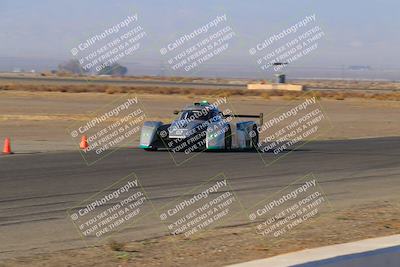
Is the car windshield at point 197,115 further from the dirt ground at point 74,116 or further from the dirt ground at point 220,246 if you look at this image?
the dirt ground at point 220,246

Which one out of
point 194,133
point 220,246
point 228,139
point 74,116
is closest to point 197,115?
point 194,133

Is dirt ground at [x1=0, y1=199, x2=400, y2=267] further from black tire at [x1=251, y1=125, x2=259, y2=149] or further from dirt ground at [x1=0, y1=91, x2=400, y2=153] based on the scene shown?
dirt ground at [x1=0, y1=91, x2=400, y2=153]

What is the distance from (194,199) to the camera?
13.7m

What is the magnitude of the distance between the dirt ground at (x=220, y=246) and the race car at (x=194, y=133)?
33.0 feet

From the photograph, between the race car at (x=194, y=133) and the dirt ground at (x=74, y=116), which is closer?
the race car at (x=194, y=133)

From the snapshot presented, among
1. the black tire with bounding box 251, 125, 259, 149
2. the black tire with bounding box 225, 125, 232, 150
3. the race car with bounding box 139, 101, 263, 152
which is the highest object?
the race car with bounding box 139, 101, 263, 152

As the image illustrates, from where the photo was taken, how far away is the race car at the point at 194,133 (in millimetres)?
21859

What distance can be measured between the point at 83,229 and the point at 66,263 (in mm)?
2507

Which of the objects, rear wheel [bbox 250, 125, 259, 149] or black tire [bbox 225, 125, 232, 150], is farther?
rear wheel [bbox 250, 125, 259, 149]

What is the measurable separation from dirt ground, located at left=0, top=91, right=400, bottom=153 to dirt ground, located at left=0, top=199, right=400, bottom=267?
40.8 feet

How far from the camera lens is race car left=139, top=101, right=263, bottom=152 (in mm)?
21859

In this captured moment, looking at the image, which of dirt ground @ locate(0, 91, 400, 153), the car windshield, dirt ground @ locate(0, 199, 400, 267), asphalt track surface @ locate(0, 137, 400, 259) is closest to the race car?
the car windshield

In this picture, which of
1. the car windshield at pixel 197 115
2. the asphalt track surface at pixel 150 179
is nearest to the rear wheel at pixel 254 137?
the asphalt track surface at pixel 150 179

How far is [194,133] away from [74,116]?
18.5 meters
